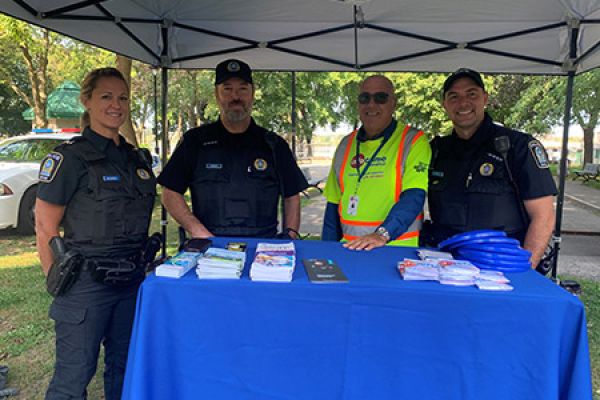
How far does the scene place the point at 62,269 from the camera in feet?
6.26

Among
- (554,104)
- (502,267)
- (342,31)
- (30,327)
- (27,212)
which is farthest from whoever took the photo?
(554,104)

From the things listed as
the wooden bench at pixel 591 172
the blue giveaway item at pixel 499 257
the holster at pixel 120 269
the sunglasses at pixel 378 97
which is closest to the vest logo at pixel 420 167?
the sunglasses at pixel 378 97

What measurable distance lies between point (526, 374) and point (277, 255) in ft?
3.28

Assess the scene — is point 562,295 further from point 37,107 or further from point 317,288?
point 37,107

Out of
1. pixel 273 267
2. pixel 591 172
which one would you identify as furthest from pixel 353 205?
pixel 591 172

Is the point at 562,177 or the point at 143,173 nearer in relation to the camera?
the point at 143,173

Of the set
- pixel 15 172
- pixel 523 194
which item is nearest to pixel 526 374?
pixel 523 194

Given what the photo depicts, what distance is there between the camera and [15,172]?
23.1 feet

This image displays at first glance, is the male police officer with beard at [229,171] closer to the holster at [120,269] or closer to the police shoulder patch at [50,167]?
the holster at [120,269]

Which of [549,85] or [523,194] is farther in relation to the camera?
Answer: [549,85]

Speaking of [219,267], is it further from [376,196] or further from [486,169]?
[486,169]

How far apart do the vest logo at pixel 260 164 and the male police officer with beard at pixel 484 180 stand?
1.08 metres

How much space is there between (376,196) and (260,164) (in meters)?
0.83

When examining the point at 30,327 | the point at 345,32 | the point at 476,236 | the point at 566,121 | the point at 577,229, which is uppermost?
the point at 345,32
